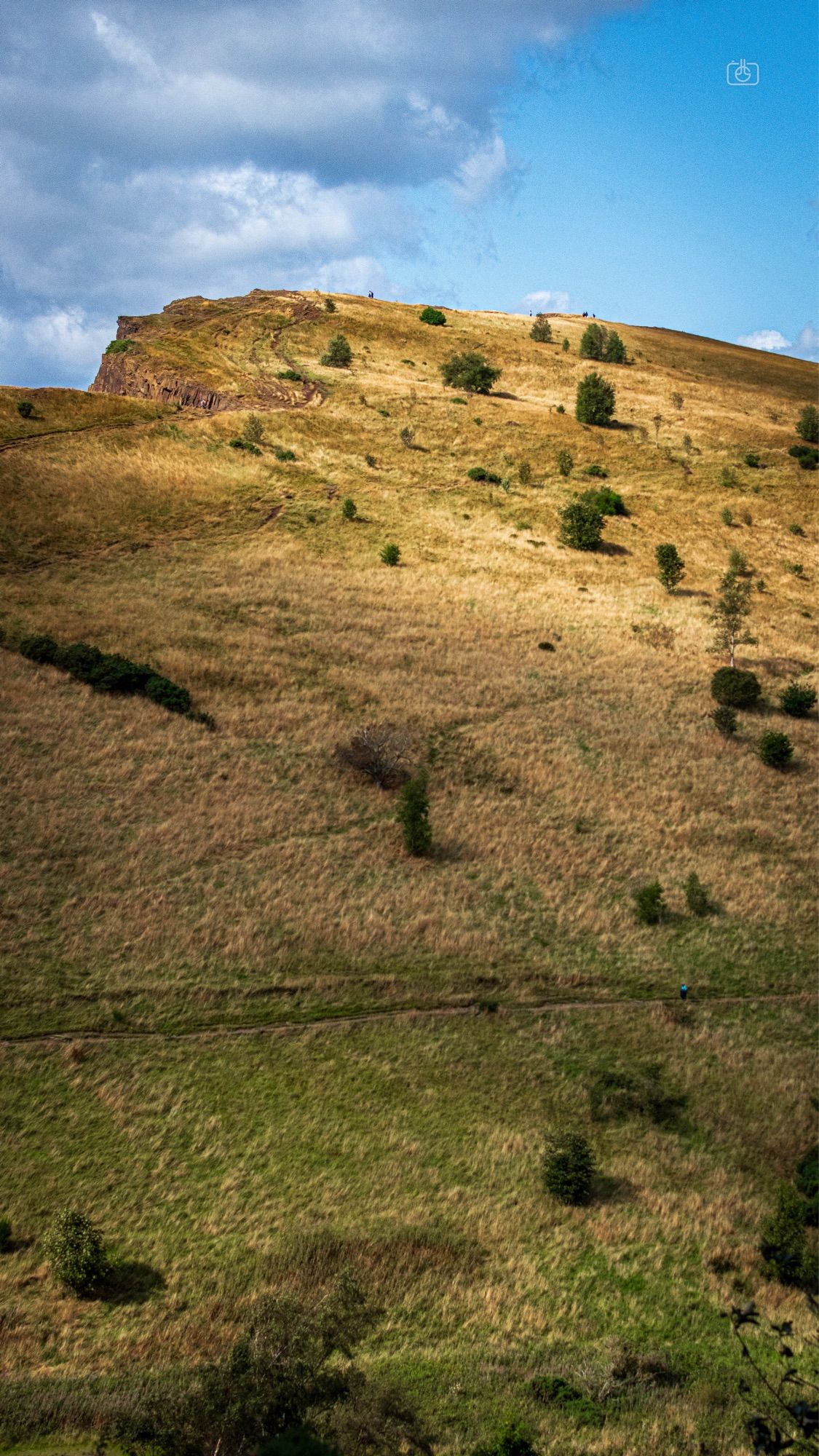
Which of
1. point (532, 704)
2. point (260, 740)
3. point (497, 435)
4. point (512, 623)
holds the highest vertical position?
point (497, 435)

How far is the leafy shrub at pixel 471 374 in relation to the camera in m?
97.2

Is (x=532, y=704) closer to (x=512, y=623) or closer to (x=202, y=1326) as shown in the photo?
(x=512, y=623)

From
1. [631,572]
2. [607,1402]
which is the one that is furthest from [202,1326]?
[631,572]

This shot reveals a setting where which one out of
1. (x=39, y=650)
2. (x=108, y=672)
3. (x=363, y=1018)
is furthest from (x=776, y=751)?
(x=39, y=650)

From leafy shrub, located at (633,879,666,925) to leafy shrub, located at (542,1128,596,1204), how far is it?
1143 cm

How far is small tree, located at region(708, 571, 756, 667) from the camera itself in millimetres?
52875

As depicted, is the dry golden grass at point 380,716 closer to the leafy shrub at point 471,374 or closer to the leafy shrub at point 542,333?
the leafy shrub at point 471,374

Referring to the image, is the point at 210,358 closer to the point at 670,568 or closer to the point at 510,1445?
the point at 670,568

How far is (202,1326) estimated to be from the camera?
55.2 ft

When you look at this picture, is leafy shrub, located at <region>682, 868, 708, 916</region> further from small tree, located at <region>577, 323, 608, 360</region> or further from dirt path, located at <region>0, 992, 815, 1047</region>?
small tree, located at <region>577, 323, 608, 360</region>

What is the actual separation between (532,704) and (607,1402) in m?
34.2

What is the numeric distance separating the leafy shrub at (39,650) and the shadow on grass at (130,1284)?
3165 cm

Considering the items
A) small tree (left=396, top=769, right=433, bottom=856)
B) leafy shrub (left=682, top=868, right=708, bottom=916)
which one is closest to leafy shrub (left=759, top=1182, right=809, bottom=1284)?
leafy shrub (left=682, top=868, right=708, bottom=916)

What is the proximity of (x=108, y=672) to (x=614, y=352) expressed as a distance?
9405 cm
